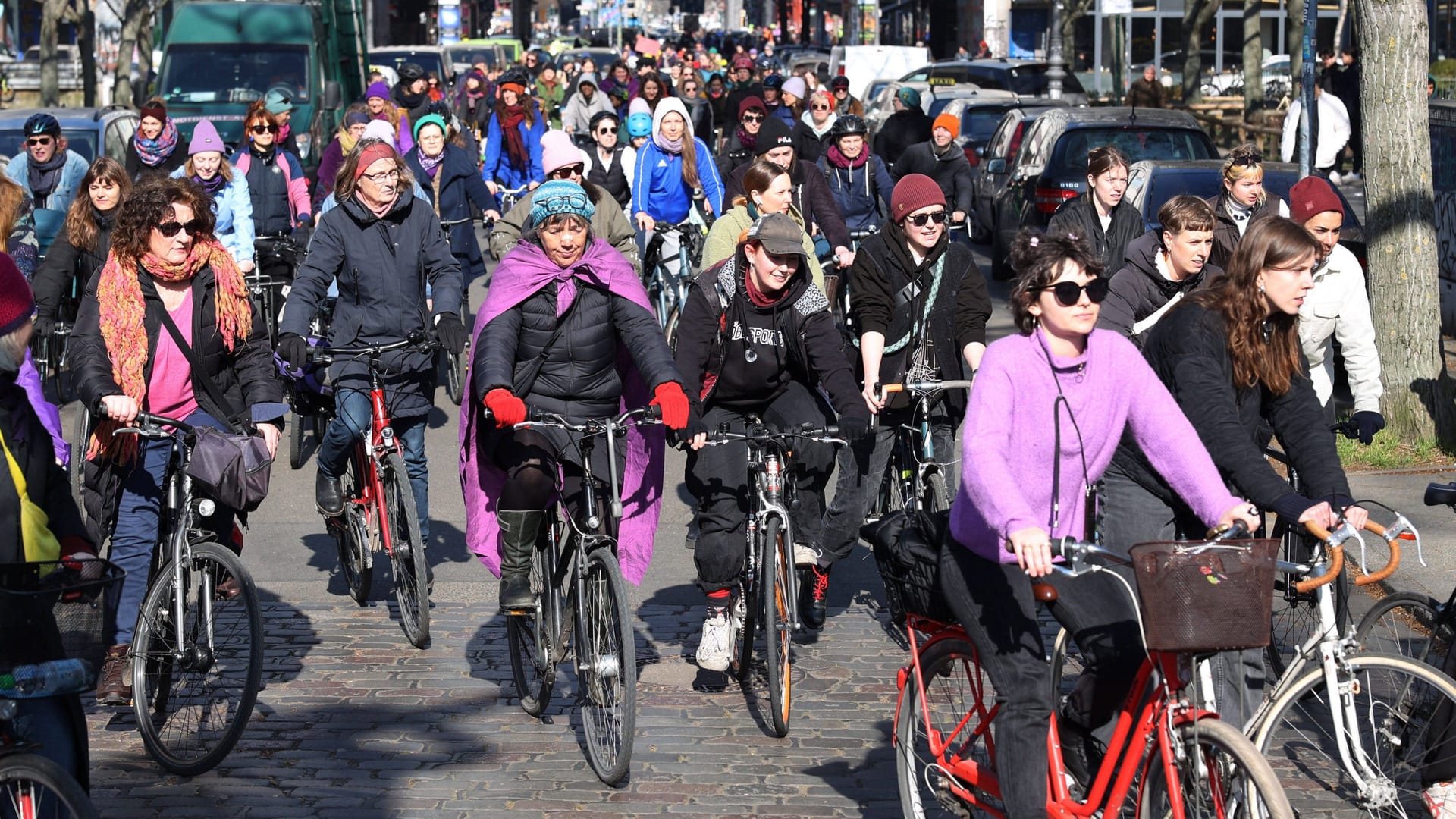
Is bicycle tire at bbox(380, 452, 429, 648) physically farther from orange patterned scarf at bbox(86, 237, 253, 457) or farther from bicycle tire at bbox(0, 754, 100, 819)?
bicycle tire at bbox(0, 754, 100, 819)

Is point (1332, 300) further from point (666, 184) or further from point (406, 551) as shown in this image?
point (666, 184)

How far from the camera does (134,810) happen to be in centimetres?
549

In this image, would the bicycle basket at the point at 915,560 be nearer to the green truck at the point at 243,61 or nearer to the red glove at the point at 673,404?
the red glove at the point at 673,404

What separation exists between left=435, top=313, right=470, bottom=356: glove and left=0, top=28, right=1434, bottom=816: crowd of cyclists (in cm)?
1

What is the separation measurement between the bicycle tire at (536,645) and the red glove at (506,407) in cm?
82

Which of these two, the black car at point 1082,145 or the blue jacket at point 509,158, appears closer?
the blue jacket at point 509,158

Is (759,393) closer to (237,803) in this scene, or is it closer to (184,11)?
(237,803)

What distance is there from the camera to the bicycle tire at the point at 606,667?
217 inches

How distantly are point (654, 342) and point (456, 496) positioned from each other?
4.27m

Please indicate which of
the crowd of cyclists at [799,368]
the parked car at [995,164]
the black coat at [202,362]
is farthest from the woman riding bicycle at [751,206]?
the parked car at [995,164]

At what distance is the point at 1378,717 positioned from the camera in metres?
4.55

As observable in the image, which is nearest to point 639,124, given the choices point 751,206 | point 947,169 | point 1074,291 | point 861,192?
point 861,192

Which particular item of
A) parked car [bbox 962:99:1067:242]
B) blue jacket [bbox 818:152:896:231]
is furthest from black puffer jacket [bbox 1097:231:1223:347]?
parked car [bbox 962:99:1067:242]

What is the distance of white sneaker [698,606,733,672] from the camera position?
6602 millimetres
